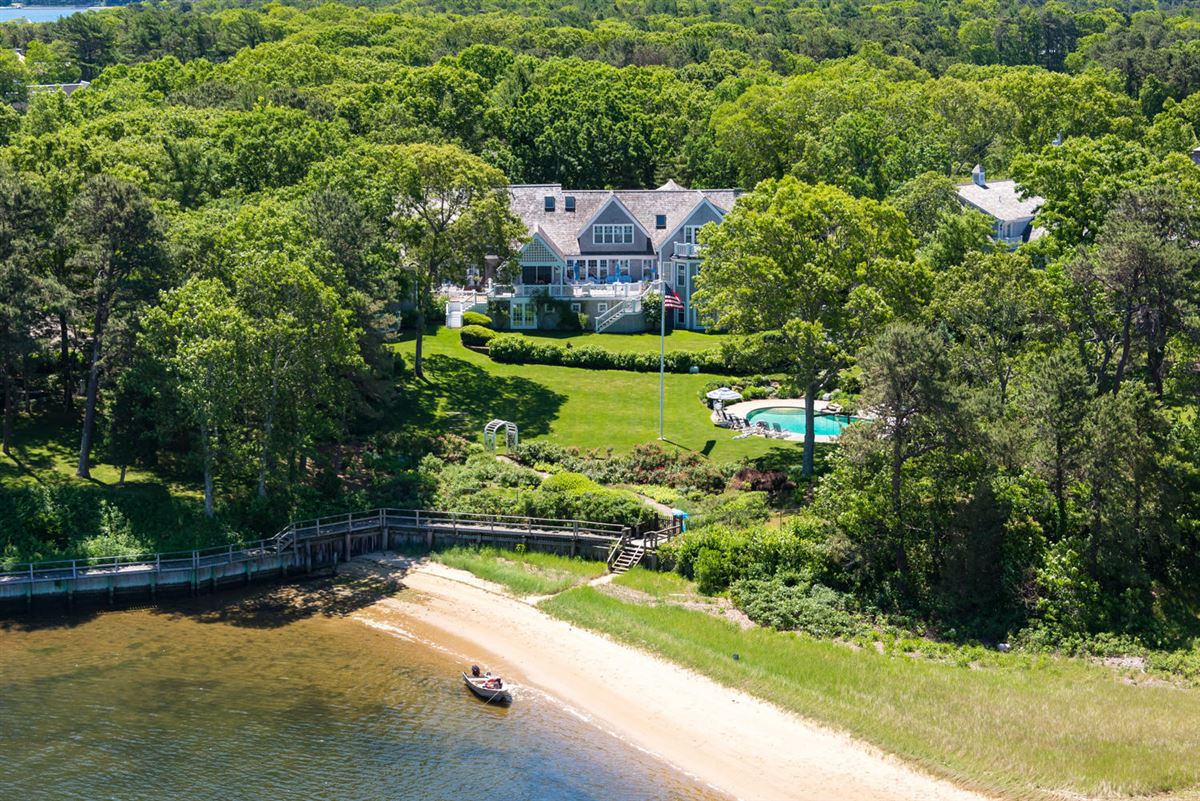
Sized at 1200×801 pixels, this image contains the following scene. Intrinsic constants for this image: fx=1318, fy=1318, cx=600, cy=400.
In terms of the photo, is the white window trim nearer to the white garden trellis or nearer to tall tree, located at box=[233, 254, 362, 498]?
the white garden trellis

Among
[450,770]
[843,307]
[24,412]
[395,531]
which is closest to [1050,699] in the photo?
[450,770]

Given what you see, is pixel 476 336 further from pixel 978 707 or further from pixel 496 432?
pixel 978 707

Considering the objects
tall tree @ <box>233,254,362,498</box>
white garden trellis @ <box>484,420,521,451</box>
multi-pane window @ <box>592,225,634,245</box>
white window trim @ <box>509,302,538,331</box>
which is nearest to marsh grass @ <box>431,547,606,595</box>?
tall tree @ <box>233,254,362,498</box>

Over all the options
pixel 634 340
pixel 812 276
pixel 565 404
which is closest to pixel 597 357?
pixel 634 340

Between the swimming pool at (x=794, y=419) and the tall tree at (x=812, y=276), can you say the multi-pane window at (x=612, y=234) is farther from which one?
the tall tree at (x=812, y=276)

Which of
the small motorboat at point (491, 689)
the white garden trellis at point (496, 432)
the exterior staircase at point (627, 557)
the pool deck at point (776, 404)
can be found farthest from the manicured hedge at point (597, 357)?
the small motorboat at point (491, 689)

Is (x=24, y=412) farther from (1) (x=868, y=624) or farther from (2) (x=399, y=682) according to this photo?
(1) (x=868, y=624)

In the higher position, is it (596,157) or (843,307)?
(596,157)
